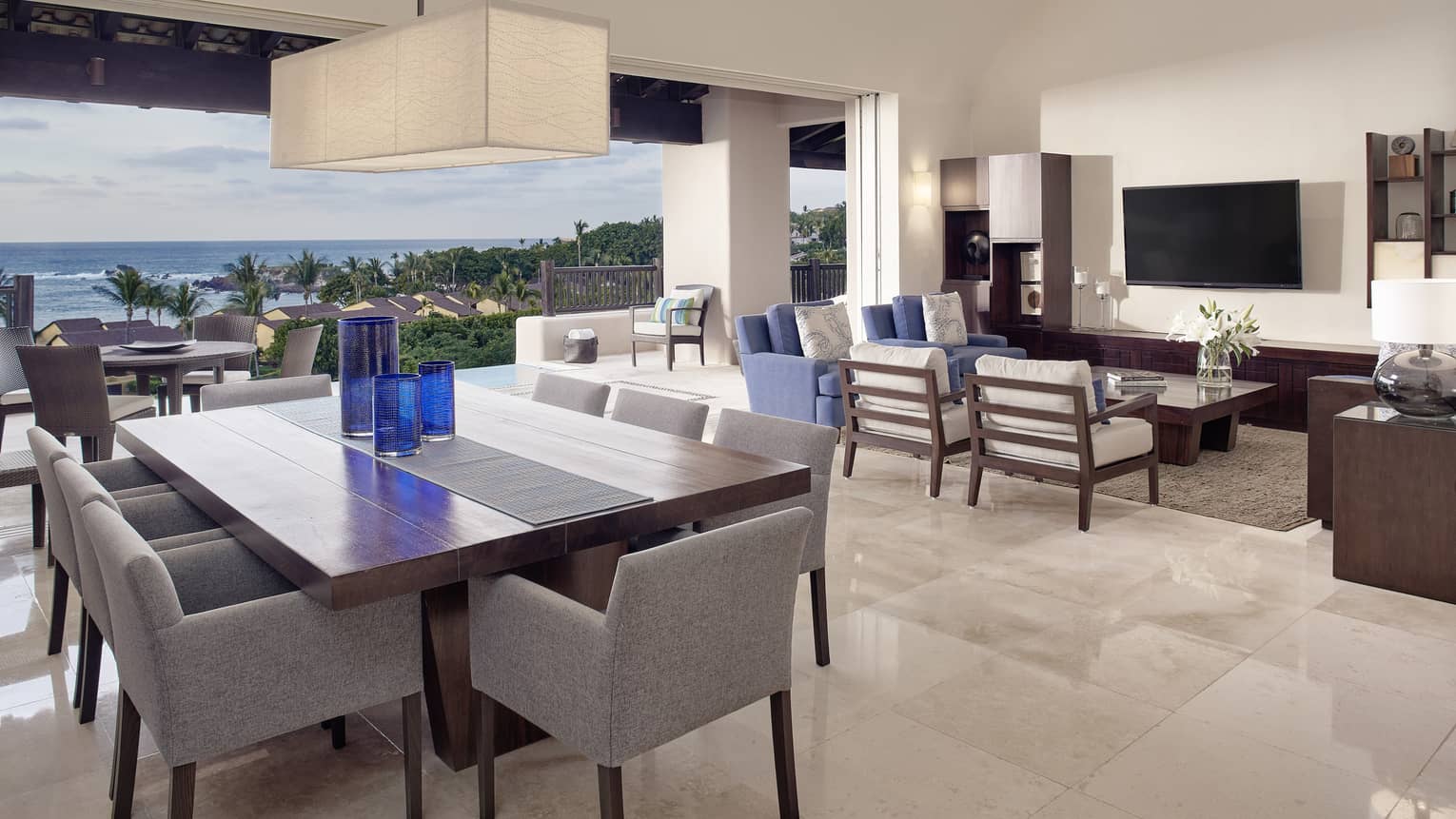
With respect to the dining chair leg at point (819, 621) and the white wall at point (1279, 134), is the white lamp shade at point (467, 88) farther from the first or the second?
the white wall at point (1279, 134)

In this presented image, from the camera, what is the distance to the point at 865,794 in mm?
2443

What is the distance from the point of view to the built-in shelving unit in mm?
6660

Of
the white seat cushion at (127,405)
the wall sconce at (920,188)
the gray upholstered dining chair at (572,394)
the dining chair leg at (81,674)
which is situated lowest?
the dining chair leg at (81,674)

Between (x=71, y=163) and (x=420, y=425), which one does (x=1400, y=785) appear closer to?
(x=420, y=425)

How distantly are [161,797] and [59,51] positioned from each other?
21.8ft

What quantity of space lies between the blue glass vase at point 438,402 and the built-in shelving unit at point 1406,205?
652 centimetres

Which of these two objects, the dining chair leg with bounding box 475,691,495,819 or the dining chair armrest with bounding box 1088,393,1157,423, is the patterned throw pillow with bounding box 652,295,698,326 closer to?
the dining chair armrest with bounding box 1088,393,1157,423

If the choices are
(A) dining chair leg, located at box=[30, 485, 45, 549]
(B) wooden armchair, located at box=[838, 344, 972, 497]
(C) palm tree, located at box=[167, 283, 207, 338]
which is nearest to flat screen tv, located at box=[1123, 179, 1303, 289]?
(B) wooden armchair, located at box=[838, 344, 972, 497]

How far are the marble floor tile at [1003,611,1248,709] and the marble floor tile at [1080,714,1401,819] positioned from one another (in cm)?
28

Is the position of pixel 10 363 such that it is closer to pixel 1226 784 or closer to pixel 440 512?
pixel 440 512

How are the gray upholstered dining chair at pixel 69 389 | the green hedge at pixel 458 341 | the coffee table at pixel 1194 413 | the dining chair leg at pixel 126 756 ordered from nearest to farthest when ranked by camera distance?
the dining chair leg at pixel 126 756
the gray upholstered dining chair at pixel 69 389
the coffee table at pixel 1194 413
the green hedge at pixel 458 341

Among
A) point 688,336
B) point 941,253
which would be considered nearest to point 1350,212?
point 941,253

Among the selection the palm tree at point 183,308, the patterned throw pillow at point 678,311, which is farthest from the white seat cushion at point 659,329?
the palm tree at point 183,308

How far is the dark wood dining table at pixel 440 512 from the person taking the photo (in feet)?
6.79
